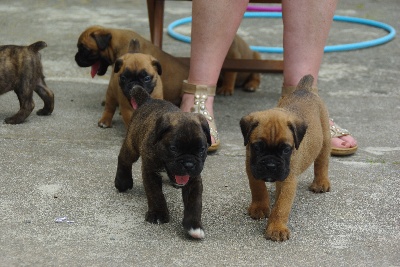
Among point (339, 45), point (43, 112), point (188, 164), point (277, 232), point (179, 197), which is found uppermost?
point (188, 164)

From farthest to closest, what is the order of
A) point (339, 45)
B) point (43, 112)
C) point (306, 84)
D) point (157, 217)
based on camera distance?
point (339, 45) → point (43, 112) → point (306, 84) → point (157, 217)

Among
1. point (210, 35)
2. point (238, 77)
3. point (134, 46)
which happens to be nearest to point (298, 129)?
point (210, 35)

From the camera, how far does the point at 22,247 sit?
3.00 metres

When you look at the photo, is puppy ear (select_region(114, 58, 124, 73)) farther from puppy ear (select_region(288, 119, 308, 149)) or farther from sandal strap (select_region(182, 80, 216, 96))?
puppy ear (select_region(288, 119, 308, 149))

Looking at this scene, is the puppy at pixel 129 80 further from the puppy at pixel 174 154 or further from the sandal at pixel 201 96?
the puppy at pixel 174 154

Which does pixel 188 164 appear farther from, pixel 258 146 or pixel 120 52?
pixel 120 52

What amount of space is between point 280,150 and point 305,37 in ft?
4.57

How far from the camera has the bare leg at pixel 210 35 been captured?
4344mm

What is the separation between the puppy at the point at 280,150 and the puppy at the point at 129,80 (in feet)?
4.13

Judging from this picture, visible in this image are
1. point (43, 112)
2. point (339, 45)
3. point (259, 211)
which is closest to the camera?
point (259, 211)

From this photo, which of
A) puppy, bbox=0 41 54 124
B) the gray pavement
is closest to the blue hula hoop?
the gray pavement

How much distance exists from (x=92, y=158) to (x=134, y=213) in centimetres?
79

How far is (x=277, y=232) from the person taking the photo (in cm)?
317

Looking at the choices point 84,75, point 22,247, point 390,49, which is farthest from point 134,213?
point 390,49
